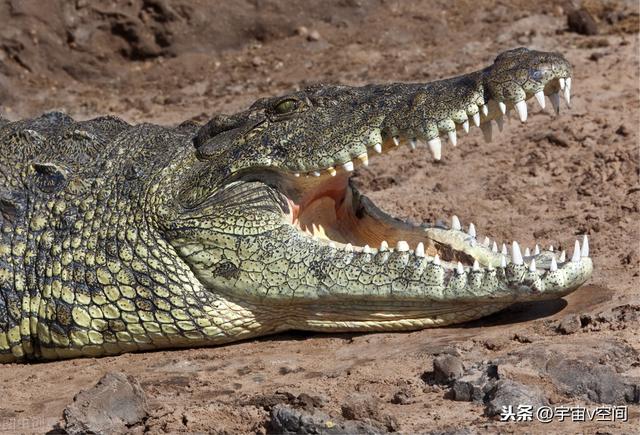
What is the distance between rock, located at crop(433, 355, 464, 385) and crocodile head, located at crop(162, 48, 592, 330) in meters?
0.53

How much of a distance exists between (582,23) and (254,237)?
5.50 m

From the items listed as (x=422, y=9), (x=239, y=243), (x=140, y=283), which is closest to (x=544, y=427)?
(x=239, y=243)

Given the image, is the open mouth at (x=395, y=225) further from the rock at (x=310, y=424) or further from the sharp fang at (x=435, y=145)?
the rock at (x=310, y=424)

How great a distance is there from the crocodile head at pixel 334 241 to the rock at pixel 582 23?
468 cm

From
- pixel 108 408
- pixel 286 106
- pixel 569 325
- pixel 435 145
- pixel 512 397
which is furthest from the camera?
pixel 286 106

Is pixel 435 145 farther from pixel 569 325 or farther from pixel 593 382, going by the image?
pixel 593 382

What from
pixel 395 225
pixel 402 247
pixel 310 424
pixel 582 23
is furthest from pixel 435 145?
pixel 582 23

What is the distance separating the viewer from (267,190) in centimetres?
552

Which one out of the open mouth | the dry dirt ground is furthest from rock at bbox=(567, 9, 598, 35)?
the open mouth

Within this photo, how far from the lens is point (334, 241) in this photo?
5.77 metres

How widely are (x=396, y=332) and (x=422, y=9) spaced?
6060 mm

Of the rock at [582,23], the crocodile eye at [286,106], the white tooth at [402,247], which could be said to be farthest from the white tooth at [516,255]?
the rock at [582,23]

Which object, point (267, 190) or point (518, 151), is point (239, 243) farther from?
point (518, 151)

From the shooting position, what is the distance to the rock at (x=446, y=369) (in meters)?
4.62
